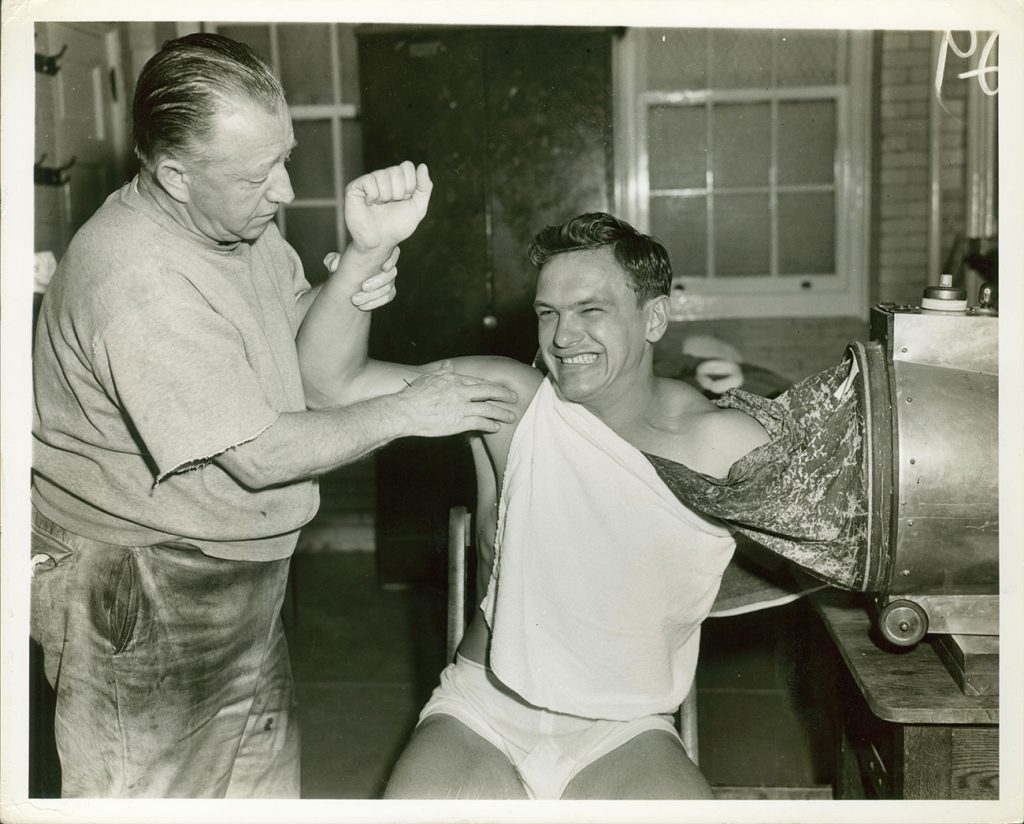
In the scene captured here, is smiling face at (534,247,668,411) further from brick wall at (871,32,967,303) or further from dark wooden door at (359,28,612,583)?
brick wall at (871,32,967,303)

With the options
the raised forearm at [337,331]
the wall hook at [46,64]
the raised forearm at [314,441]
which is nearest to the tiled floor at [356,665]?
the raised forearm at [337,331]

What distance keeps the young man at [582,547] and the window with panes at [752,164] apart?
11.7 ft

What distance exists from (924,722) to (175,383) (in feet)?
4.32

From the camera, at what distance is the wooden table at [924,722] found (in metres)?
1.61

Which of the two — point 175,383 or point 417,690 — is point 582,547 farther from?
point 417,690

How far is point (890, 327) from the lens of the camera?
168 cm

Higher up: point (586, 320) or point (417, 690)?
point (586, 320)

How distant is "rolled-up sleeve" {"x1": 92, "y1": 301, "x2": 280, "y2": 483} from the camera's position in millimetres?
1509

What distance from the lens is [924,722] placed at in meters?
1.60

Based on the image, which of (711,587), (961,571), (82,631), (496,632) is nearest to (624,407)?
(711,587)

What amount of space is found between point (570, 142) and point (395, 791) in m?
3.61

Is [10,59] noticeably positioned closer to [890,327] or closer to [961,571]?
[890,327]

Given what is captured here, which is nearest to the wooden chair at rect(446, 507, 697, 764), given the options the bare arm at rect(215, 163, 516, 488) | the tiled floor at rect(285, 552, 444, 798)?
the bare arm at rect(215, 163, 516, 488)

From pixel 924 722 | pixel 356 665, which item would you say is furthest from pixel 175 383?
pixel 356 665
